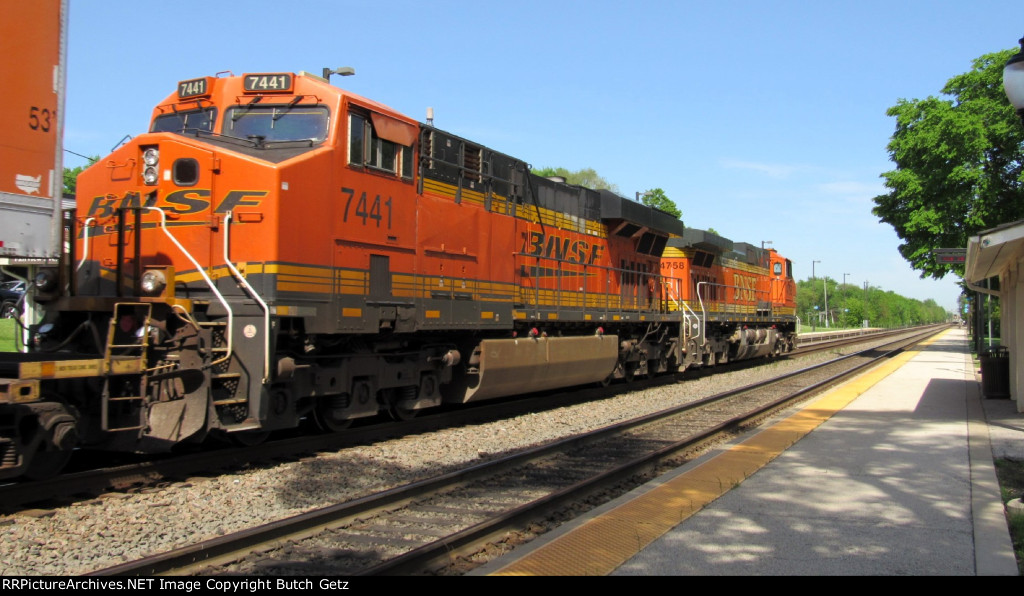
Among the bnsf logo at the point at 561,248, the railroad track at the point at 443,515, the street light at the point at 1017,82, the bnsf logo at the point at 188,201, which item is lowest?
the railroad track at the point at 443,515

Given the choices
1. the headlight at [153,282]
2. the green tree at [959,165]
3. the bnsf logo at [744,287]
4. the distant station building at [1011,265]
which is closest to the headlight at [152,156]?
the headlight at [153,282]

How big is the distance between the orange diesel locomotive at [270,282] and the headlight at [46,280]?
2cm

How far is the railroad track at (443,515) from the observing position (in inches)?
181

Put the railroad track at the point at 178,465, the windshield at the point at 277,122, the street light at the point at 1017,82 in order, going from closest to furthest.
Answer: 1. the railroad track at the point at 178,465
2. the street light at the point at 1017,82
3. the windshield at the point at 277,122

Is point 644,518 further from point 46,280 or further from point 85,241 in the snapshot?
point 85,241

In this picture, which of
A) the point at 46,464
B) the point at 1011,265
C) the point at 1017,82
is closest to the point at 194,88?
the point at 46,464

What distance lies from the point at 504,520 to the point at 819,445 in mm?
5188

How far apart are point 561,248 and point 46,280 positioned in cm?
863

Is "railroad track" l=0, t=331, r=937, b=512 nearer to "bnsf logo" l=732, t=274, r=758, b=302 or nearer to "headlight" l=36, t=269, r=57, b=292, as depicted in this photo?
"headlight" l=36, t=269, r=57, b=292

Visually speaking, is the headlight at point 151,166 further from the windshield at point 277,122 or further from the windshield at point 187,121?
the windshield at point 277,122

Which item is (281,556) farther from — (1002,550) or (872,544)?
(1002,550)

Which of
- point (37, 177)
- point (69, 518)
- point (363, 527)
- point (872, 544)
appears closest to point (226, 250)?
point (37, 177)

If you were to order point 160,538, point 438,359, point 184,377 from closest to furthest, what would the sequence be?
point 160,538 → point 184,377 → point 438,359

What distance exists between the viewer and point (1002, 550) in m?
4.88
